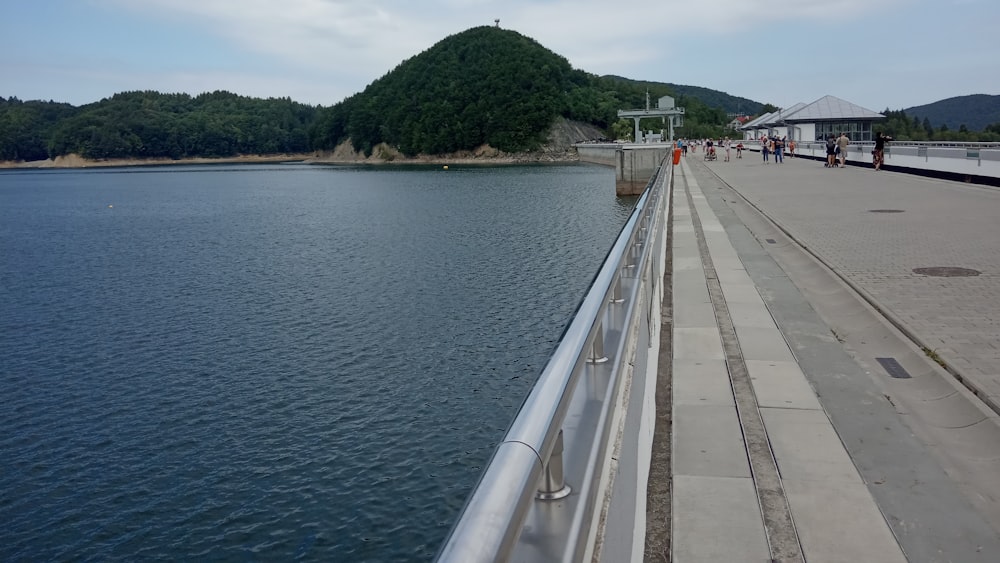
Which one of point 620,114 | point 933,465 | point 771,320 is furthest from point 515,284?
point 620,114

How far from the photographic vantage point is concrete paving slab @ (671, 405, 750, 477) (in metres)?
4.39

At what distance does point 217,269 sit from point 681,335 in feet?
82.9

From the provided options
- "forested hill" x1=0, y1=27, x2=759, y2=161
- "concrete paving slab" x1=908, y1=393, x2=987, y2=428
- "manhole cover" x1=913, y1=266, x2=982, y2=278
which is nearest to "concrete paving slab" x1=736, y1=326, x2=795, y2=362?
"concrete paving slab" x1=908, y1=393, x2=987, y2=428

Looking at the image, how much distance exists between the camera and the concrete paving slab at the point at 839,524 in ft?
11.6

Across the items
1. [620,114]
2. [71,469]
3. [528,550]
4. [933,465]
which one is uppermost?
[620,114]

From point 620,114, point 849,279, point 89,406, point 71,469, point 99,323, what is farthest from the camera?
point 620,114

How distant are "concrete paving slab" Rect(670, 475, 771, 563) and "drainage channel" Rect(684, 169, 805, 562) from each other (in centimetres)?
5

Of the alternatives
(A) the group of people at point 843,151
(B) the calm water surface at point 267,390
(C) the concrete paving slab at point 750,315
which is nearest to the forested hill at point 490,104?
(A) the group of people at point 843,151

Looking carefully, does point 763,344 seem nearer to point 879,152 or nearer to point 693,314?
point 693,314

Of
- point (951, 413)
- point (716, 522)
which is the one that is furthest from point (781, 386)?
point (716, 522)

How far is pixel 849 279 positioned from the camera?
10.7m

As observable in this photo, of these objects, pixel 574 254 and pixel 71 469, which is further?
pixel 574 254

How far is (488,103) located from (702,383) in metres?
166

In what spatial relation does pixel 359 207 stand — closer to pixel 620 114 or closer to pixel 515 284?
pixel 515 284
